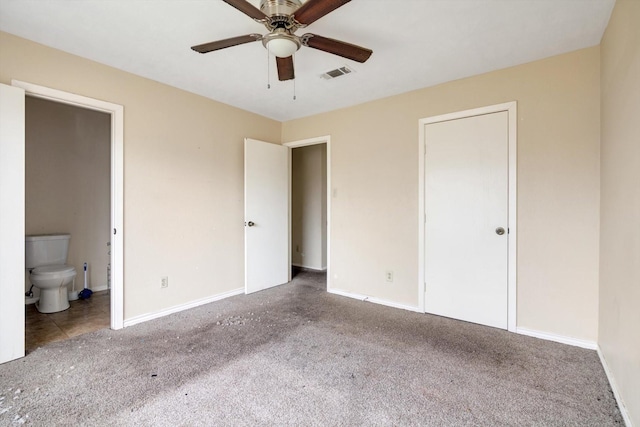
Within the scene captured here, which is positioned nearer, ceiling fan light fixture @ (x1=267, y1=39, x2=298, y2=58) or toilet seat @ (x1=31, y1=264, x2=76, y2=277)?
ceiling fan light fixture @ (x1=267, y1=39, x2=298, y2=58)

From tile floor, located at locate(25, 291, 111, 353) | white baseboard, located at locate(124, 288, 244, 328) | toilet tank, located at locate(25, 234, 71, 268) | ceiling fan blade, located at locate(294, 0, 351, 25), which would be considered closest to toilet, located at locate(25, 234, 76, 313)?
toilet tank, located at locate(25, 234, 71, 268)

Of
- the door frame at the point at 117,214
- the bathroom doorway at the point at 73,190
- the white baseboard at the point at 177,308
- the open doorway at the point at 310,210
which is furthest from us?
the open doorway at the point at 310,210

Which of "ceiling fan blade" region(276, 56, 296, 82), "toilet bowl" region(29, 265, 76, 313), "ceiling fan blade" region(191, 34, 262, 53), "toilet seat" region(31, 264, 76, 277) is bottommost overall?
"toilet bowl" region(29, 265, 76, 313)

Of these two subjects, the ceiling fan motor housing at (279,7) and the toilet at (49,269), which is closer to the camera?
the ceiling fan motor housing at (279,7)

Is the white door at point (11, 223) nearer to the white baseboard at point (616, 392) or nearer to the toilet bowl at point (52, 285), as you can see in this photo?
the toilet bowl at point (52, 285)

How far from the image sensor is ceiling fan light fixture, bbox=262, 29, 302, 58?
174cm

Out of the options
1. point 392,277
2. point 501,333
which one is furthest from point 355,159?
point 501,333

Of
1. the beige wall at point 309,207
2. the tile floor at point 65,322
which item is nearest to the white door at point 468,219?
the beige wall at point 309,207

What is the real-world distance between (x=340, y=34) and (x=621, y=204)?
2.06 meters

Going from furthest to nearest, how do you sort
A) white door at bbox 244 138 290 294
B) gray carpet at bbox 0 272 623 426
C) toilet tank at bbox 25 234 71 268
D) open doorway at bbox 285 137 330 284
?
open doorway at bbox 285 137 330 284, white door at bbox 244 138 290 294, toilet tank at bbox 25 234 71 268, gray carpet at bbox 0 272 623 426

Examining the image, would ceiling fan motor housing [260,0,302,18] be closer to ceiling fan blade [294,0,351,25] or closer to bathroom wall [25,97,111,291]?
ceiling fan blade [294,0,351,25]

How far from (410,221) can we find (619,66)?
1908 mm

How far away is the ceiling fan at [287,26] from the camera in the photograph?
1511 mm

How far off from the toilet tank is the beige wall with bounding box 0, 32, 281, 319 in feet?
4.24
